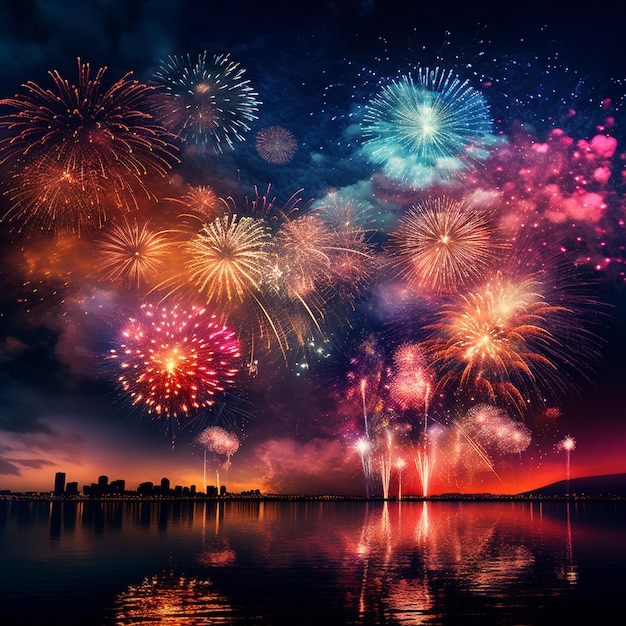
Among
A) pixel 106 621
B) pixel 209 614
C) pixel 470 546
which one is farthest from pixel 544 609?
pixel 470 546

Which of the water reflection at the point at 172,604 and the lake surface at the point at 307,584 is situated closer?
the water reflection at the point at 172,604

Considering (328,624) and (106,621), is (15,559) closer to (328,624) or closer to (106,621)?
(106,621)

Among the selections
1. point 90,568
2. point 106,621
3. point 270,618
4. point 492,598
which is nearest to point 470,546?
point 492,598

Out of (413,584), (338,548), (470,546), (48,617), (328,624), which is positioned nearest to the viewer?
(328,624)

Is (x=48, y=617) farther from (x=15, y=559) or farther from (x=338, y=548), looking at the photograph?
(x=338, y=548)

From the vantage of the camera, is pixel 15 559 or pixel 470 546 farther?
pixel 470 546

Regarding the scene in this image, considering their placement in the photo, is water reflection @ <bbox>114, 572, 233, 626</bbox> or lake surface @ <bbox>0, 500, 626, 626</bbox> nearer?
water reflection @ <bbox>114, 572, 233, 626</bbox>

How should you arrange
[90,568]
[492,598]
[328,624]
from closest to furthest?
[328,624], [492,598], [90,568]

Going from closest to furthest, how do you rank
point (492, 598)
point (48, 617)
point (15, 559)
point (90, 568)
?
point (48, 617) < point (492, 598) < point (90, 568) < point (15, 559)

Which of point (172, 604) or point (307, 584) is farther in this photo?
point (307, 584)
